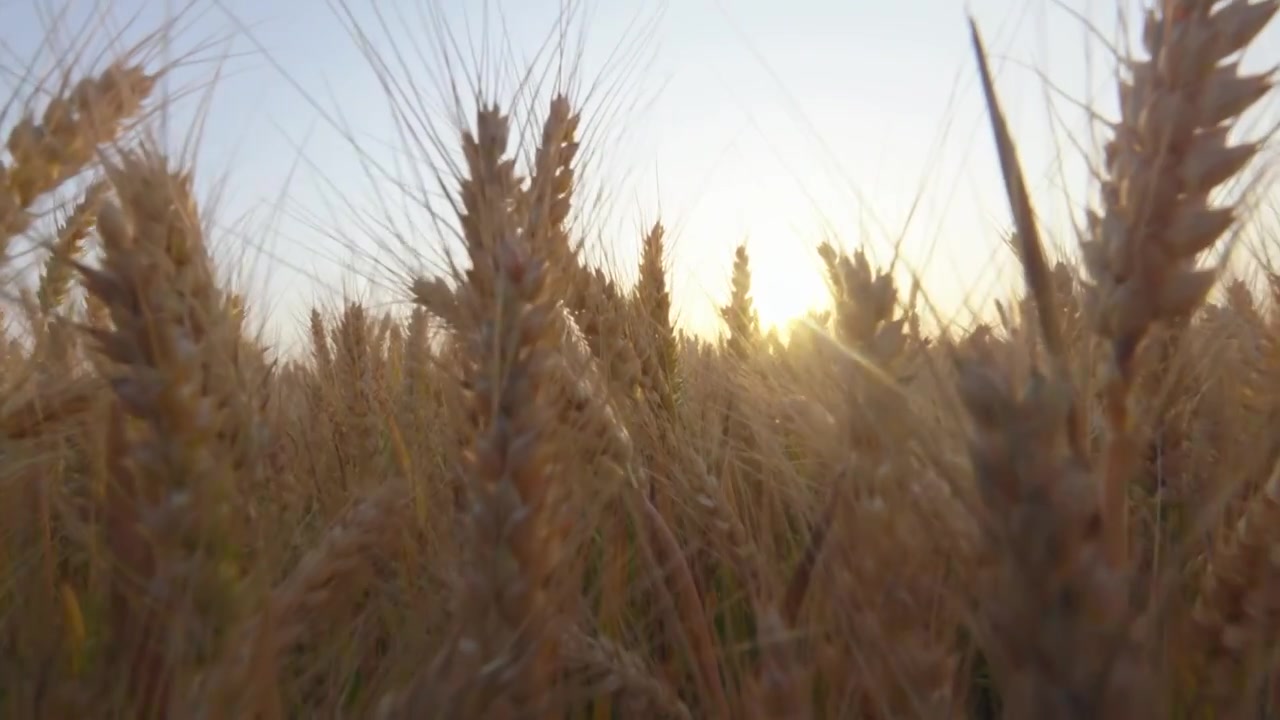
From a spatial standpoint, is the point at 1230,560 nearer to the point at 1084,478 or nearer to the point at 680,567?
the point at 1084,478

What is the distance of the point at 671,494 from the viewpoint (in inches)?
62.2

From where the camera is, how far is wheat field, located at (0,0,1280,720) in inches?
27.9

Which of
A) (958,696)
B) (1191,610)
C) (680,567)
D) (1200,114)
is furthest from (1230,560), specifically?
(680,567)

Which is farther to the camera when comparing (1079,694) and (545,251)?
(545,251)

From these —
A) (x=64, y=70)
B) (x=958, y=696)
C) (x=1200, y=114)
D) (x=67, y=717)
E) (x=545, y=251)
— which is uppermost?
(x=64, y=70)

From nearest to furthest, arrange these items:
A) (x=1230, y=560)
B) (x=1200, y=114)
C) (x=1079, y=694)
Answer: (x=1079, y=694) → (x=1200, y=114) → (x=1230, y=560)

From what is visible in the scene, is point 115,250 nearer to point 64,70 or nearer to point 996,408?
point 64,70

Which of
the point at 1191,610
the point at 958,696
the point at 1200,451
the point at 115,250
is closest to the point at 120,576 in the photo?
the point at 115,250

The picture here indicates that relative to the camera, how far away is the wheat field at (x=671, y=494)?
709 millimetres

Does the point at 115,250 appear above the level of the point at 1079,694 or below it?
above

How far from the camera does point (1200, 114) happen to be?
0.90 m

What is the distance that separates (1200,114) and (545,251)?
771 mm

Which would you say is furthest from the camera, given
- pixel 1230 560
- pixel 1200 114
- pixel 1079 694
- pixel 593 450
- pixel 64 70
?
pixel 64 70

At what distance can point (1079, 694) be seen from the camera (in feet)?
2.06
